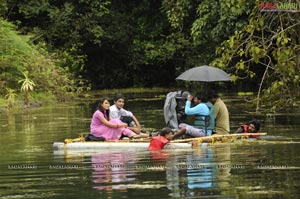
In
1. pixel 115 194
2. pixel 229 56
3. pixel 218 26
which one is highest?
pixel 218 26

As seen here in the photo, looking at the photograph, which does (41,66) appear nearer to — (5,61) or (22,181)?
(5,61)

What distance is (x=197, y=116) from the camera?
54.6ft

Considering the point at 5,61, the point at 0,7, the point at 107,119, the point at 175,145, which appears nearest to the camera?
the point at 175,145

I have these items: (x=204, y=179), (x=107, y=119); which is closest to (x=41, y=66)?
(x=107, y=119)

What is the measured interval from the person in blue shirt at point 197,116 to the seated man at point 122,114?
107 centimetres

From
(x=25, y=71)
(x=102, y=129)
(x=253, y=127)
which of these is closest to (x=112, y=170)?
(x=102, y=129)

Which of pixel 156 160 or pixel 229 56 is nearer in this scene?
pixel 156 160

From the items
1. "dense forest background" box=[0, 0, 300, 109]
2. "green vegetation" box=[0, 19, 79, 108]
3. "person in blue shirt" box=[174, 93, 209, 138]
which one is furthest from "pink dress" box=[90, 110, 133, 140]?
"green vegetation" box=[0, 19, 79, 108]

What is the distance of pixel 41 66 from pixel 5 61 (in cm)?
189

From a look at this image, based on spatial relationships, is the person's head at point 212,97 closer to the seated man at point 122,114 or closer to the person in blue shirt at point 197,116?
the person in blue shirt at point 197,116

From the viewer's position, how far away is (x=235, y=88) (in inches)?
1564

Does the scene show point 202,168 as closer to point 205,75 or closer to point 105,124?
point 105,124

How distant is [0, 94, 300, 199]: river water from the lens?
10.1 metres

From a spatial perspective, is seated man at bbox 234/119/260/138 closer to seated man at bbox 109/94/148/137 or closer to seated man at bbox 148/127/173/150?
seated man at bbox 109/94/148/137
